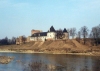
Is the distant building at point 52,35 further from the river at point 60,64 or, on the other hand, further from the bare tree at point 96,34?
the river at point 60,64

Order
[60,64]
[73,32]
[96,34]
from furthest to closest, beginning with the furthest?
[73,32]
[96,34]
[60,64]

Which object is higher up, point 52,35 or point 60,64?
point 52,35

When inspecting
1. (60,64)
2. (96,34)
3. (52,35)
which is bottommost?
(60,64)

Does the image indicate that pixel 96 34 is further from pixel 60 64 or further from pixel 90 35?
pixel 60 64

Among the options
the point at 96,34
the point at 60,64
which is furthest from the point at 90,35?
the point at 60,64

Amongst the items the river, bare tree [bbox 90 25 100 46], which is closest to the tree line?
bare tree [bbox 90 25 100 46]

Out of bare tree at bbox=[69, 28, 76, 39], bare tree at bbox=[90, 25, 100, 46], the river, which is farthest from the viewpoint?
bare tree at bbox=[69, 28, 76, 39]

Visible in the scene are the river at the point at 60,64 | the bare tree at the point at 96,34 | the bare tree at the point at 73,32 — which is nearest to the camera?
the river at the point at 60,64

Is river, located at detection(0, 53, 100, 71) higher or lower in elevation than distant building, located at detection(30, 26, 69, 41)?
lower

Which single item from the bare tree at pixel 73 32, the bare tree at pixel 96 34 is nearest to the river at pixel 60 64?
the bare tree at pixel 96 34

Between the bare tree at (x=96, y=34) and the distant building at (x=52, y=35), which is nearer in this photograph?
the bare tree at (x=96, y=34)

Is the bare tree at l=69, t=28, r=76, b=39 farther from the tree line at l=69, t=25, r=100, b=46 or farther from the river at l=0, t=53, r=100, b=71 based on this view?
the river at l=0, t=53, r=100, b=71

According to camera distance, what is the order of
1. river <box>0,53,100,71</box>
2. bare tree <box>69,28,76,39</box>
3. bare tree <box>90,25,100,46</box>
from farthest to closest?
bare tree <box>69,28,76,39</box> → bare tree <box>90,25,100,46</box> → river <box>0,53,100,71</box>

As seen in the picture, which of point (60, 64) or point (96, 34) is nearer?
point (60, 64)
